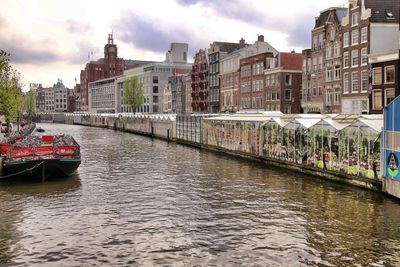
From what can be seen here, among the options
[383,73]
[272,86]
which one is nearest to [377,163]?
[383,73]

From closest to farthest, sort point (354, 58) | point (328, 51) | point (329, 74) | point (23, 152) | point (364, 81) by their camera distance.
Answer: point (23, 152), point (364, 81), point (354, 58), point (329, 74), point (328, 51)

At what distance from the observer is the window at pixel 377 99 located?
6122 cm

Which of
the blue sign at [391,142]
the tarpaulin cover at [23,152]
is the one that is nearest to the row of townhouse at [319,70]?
the blue sign at [391,142]

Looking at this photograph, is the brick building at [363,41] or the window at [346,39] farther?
the window at [346,39]

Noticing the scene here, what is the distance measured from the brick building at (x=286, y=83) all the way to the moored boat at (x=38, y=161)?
57508 millimetres

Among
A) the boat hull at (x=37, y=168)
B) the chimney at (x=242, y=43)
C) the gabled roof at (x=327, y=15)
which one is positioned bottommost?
the boat hull at (x=37, y=168)

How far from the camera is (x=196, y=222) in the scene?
77.4 ft

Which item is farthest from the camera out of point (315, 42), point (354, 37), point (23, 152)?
point (315, 42)

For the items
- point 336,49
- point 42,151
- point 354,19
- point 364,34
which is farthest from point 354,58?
point 42,151

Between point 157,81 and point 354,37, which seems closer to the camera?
point 354,37

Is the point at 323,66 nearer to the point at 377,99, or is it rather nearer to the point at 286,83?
A: the point at 286,83

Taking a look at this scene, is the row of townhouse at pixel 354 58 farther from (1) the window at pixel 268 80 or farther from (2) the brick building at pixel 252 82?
(2) the brick building at pixel 252 82

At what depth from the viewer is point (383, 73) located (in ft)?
200

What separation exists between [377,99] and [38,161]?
43941 mm
